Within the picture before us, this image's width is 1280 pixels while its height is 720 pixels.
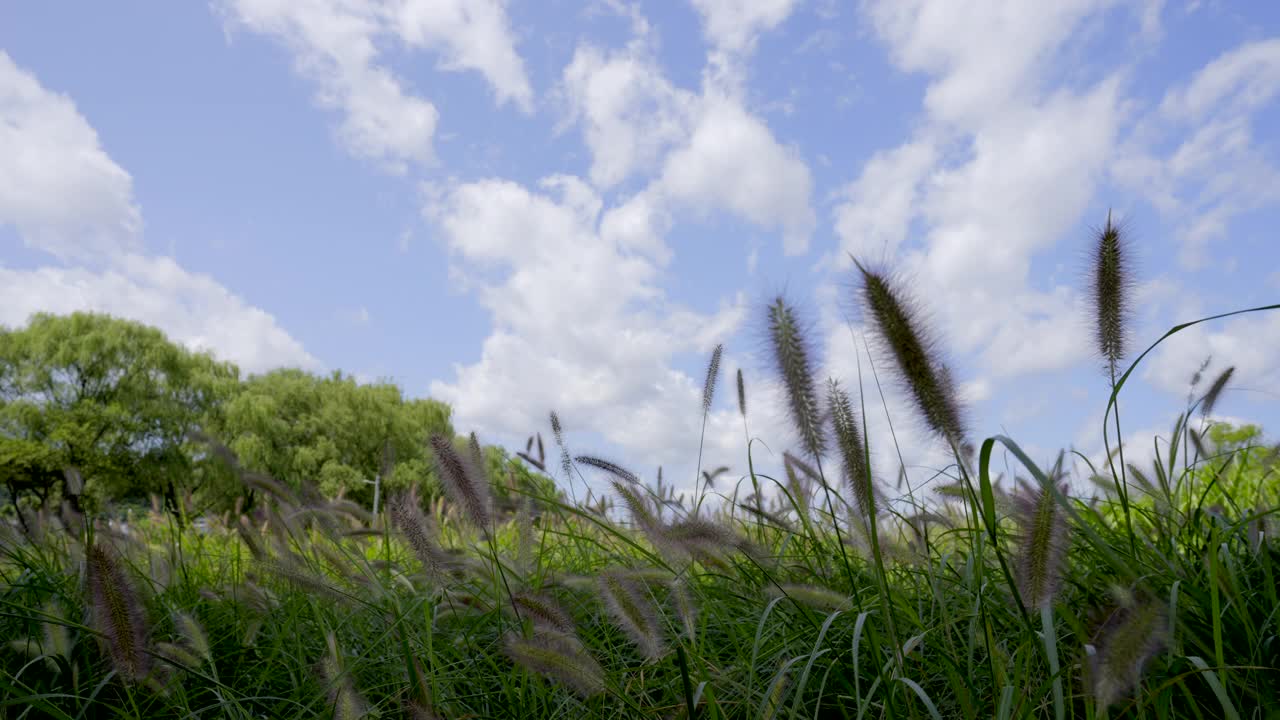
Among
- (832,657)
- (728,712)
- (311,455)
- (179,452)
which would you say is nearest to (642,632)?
(728,712)

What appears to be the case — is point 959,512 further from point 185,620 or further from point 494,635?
point 185,620

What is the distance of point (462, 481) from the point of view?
171 cm

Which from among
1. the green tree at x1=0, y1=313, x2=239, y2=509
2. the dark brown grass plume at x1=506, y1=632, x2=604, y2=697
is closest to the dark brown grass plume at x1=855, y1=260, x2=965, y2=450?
the dark brown grass plume at x1=506, y1=632, x2=604, y2=697

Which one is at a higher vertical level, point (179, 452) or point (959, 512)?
point (179, 452)

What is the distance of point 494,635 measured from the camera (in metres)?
2.31

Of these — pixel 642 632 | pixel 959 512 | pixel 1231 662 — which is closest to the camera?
pixel 642 632

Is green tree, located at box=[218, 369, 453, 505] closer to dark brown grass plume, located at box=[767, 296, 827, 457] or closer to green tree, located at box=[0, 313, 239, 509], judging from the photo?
green tree, located at box=[0, 313, 239, 509]

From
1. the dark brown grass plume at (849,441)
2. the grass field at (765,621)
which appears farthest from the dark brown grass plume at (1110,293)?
the dark brown grass plume at (849,441)

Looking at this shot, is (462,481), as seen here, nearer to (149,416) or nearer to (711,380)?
(711,380)

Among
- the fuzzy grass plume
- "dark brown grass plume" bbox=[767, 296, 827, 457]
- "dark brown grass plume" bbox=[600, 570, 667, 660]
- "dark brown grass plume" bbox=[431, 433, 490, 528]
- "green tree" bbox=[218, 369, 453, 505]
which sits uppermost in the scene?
"green tree" bbox=[218, 369, 453, 505]

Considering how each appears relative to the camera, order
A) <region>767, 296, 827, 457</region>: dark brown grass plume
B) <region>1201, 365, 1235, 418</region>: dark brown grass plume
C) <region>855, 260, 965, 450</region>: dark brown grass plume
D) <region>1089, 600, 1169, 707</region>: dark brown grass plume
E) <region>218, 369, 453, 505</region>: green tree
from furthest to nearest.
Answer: <region>218, 369, 453, 505</region>: green tree → <region>1201, 365, 1235, 418</region>: dark brown grass plume → <region>767, 296, 827, 457</region>: dark brown grass plume → <region>855, 260, 965, 450</region>: dark brown grass plume → <region>1089, 600, 1169, 707</region>: dark brown grass plume

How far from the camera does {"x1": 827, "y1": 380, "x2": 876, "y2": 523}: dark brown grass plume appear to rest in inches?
68.6

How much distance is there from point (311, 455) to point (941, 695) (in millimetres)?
32170

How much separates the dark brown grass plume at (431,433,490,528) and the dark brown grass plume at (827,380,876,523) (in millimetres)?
794
